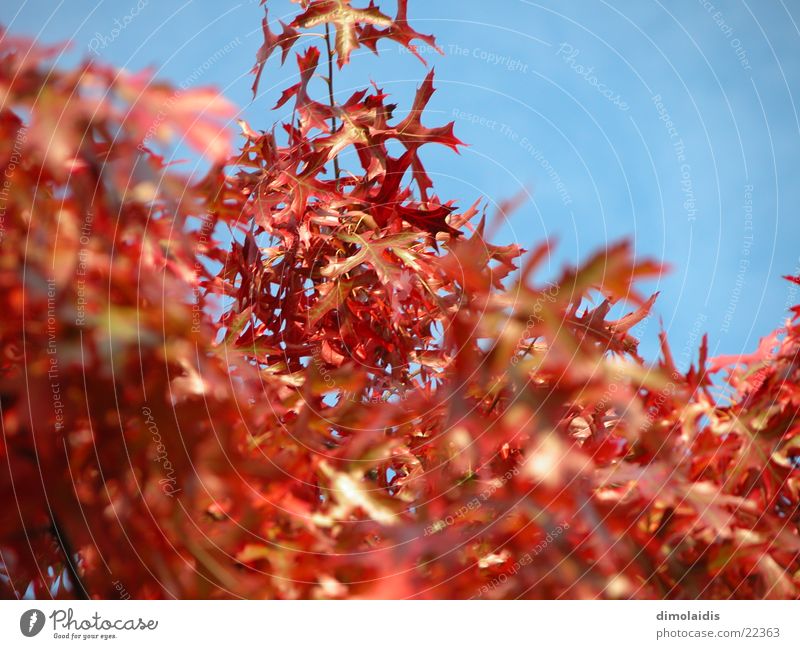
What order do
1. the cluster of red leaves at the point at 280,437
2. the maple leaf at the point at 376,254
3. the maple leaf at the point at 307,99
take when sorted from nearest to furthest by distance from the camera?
the cluster of red leaves at the point at 280,437 → the maple leaf at the point at 376,254 → the maple leaf at the point at 307,99

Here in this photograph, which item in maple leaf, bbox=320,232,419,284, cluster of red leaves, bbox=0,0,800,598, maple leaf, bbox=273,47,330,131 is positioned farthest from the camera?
maple leaf, bbox=273,47,330,131

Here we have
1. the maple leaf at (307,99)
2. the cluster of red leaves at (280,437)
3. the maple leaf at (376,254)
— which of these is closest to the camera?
the cluster of red leaves at (280,437)

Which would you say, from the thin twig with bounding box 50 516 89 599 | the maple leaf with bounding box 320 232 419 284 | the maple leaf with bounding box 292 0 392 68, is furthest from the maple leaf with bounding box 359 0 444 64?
the thin twig with bounding box 50 516 89 599
